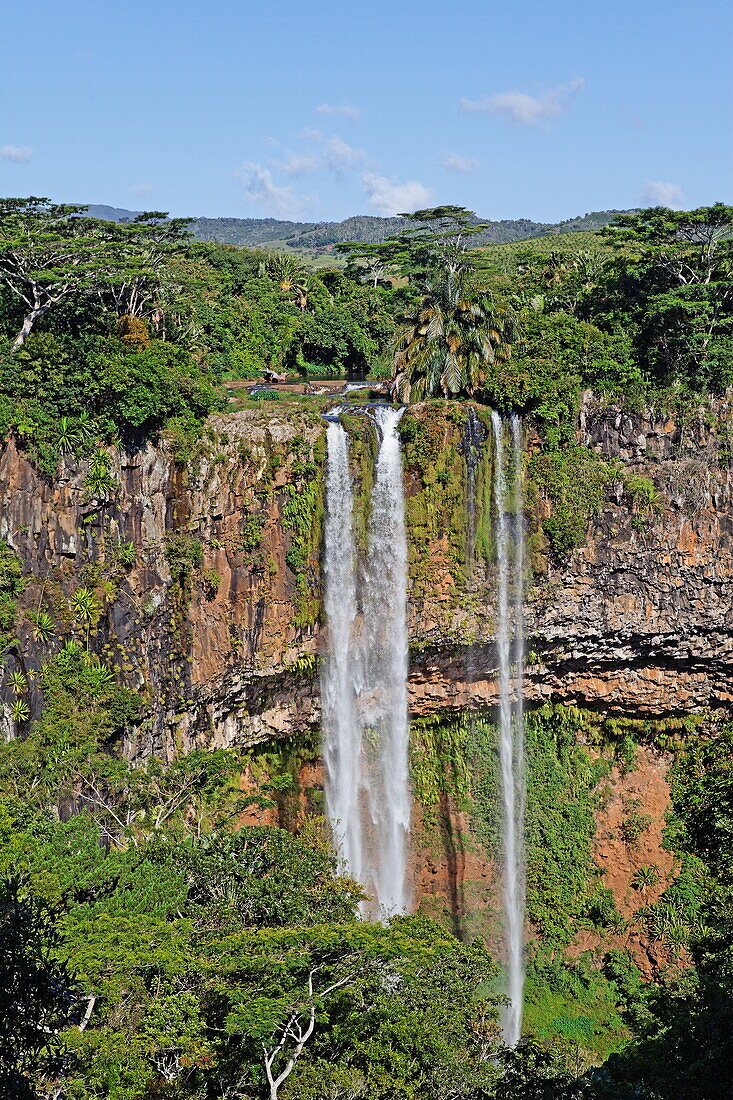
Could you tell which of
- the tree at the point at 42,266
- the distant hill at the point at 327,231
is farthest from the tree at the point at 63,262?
the distant hill at the point at 327,231

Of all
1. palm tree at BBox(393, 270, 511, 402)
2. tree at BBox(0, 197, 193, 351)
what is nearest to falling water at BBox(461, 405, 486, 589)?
palm tree at BBox(393, 270, 511, 402)

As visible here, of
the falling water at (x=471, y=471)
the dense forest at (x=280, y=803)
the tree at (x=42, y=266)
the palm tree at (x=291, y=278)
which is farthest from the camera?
the palm tree at (x=291, y=278)

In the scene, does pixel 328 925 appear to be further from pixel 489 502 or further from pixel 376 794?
pixel 489 502

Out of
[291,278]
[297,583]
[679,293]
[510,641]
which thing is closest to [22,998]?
[297,583]

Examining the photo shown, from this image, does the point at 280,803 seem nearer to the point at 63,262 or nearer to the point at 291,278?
the point at 63,262

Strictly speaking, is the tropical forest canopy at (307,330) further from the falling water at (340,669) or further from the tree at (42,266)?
the falling water at (340,669)

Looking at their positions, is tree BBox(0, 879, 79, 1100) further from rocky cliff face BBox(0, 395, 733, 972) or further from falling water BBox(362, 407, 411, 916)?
falling water BBox(362, 407, 411, 916)
